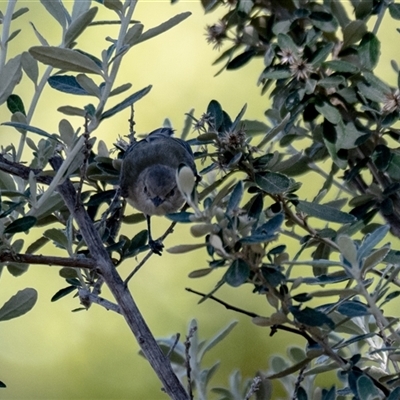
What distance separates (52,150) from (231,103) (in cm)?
132

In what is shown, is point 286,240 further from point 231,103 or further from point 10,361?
point 10,361

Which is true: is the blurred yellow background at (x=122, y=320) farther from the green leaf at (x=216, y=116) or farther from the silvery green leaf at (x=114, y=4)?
the silvery green leaf at (x=114, y=4)

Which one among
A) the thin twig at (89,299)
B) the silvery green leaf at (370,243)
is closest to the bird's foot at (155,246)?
the thin twig at (89,299)

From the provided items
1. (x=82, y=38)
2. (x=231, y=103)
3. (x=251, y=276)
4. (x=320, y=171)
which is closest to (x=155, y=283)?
(x=231, y=103)

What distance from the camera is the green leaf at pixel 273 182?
3.38ft

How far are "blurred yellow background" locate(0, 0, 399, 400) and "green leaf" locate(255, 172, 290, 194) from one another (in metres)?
0.99

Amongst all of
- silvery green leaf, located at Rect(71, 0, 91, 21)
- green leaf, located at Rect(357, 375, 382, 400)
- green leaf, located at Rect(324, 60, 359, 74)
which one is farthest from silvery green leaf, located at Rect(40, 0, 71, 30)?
green leaf, located at Rect(357, 375, 382, 400)

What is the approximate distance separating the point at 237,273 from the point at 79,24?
1.42 feet

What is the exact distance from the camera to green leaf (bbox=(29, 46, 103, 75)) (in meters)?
0.94

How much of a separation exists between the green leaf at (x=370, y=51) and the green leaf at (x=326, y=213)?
0.30 meters

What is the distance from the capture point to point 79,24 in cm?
103

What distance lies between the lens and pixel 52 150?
1109 mm

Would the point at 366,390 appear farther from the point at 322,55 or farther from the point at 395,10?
the point at 395,10

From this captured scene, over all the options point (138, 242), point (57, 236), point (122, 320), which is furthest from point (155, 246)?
point (122, 320)
